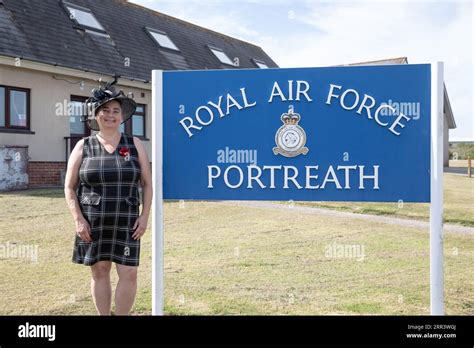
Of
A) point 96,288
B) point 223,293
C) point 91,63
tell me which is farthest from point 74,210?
A: point 91,63

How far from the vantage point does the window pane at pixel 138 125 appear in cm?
1577

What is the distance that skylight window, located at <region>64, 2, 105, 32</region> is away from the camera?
14.9 metres

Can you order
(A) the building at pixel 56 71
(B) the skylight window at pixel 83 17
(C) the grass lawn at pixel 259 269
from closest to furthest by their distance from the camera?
(C) the grass lawn at pixel 259 269 → (A) the building at pixel 56 71 → (B) the skylight window at pixel 83 17

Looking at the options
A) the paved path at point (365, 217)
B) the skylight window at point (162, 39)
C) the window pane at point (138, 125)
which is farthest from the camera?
the skylight window at point (162, 39)

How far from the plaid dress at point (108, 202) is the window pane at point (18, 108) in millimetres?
10395

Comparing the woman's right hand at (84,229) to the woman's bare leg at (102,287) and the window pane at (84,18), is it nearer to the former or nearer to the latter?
the woman's bare leg at (102,287)

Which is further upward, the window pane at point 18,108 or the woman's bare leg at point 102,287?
the window pane at point 18,108

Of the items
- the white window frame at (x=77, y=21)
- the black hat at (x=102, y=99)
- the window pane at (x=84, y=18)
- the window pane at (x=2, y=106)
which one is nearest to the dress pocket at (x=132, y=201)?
the black hat at (x=102, y=99)

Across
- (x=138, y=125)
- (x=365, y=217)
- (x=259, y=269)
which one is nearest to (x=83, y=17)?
(x=138, y=125)

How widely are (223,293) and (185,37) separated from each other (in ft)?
60.9

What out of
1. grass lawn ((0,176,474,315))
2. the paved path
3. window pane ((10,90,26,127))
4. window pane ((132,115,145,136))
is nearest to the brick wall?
window pane ((10,90,26,127))

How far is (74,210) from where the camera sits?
2.99 metres

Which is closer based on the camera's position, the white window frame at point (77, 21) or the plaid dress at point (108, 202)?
the plaid dress at point (108, 202)

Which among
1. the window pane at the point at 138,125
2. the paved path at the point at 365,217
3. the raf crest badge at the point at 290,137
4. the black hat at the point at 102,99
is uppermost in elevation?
the window pane at the point at 138,125
